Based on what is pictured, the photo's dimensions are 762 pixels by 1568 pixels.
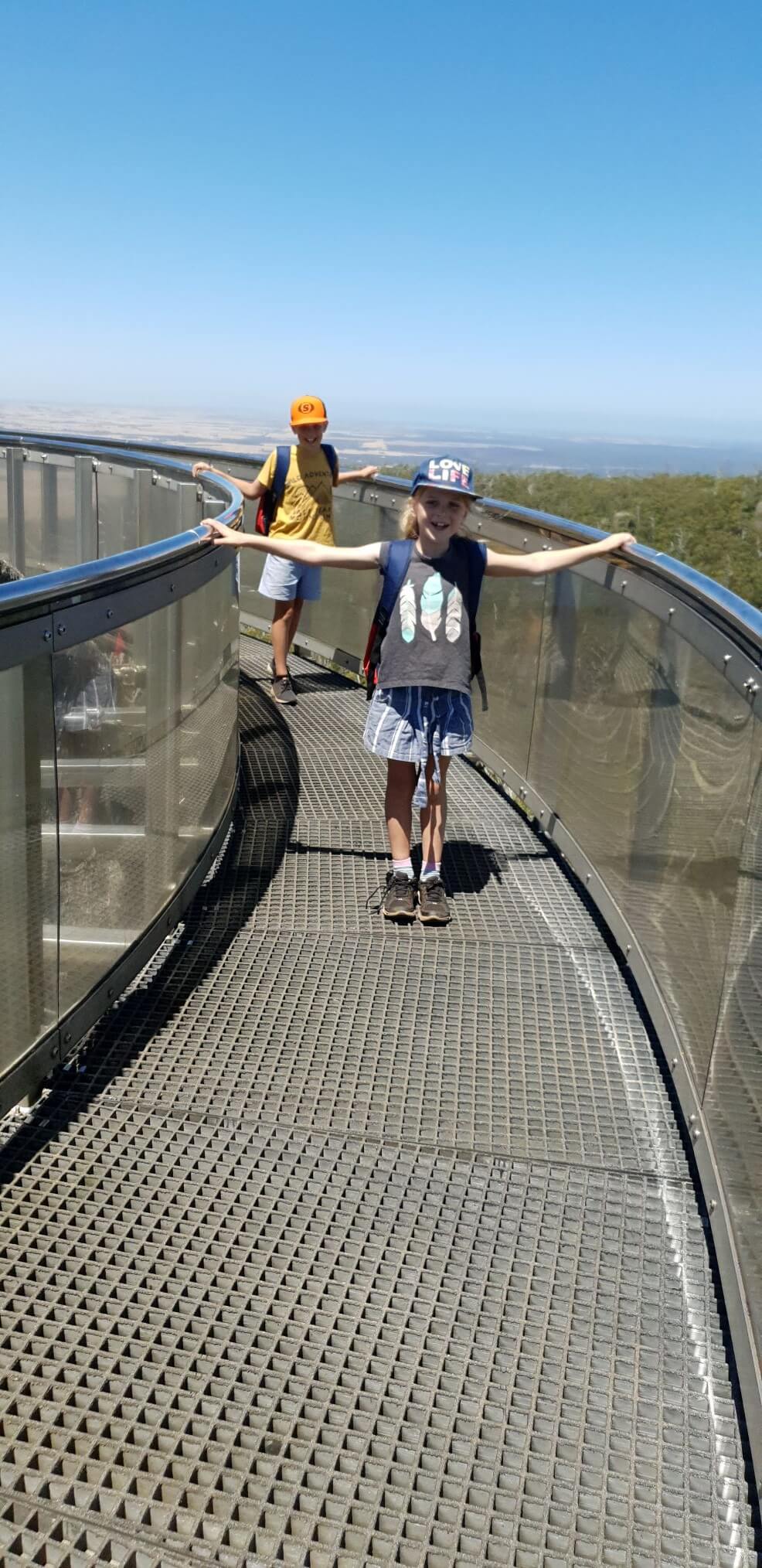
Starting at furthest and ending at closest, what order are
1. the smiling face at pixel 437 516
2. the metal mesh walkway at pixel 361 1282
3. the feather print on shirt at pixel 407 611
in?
the feather print on shirt at pixel 407 611
the smiling face at pixel 437 516
the metal mesh walkway at pixel 361 1282

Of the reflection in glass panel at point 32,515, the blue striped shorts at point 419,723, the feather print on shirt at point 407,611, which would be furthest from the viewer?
the reflection in glass panel at point 32,515

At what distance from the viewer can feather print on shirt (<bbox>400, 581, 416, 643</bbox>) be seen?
14.5 ft

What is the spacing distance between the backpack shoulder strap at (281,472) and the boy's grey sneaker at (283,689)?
3.78ft

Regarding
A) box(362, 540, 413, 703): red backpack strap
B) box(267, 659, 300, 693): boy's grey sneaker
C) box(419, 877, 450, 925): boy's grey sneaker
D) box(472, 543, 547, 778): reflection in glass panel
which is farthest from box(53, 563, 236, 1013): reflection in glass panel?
box(267, 659, 300, 693): boy's grey sneaker

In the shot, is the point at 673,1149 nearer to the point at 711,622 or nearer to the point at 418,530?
the point at 711,622

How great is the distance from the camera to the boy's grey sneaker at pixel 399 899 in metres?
4.62

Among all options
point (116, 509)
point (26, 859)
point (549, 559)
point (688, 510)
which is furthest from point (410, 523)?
point (688, 510)

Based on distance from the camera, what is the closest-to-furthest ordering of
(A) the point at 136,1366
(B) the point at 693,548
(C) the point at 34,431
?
(A) the point at 136,1366 → (C) the point at 34,431 → (B) the point at 693,548

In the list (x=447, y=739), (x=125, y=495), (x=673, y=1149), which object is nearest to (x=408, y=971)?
(x=447, y=739)

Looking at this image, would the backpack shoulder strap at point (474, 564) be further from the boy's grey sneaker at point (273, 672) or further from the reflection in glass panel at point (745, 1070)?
the boy's grey sneaker at point (273, 672)

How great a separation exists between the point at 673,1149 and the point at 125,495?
6.14m

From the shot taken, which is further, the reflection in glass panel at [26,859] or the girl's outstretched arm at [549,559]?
the girl's outstretched arm at [549,559]

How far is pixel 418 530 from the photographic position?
176 inches

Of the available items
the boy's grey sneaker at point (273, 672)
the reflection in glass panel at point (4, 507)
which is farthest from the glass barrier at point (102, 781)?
the reflection in glass panel at point (4, 507)
